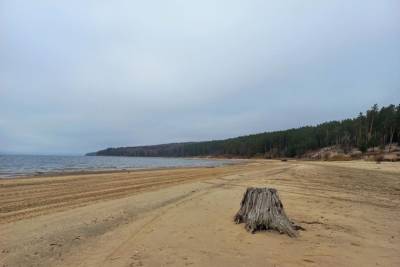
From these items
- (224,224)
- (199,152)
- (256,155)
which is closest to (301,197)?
(224,224)

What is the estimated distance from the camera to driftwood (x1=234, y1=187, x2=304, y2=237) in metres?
6.59

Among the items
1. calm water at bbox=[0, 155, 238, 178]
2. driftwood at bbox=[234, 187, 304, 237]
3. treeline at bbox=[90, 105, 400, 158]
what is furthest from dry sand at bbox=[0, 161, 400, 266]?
treeline at bbox=[90, 105, 400, 158]

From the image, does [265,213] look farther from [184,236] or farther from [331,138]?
[331,138]

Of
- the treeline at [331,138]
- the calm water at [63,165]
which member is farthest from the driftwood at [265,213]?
the treeline at [331,138]

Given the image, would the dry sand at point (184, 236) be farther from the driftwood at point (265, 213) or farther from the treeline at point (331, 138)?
the treeline at point (331, 138)

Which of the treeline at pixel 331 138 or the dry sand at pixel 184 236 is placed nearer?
the dry sand at pixel 184 236

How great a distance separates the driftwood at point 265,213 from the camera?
260 inches

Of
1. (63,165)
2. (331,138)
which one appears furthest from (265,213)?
(331,138)

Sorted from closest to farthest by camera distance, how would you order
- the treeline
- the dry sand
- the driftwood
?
the dry sand, the driftwood, the treeline

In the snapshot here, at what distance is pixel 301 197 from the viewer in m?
11.9

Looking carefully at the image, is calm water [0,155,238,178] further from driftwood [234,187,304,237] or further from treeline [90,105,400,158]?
treeline [90,105,400,158]

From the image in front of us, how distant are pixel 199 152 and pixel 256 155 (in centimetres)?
5912

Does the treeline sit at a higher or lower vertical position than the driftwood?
higher

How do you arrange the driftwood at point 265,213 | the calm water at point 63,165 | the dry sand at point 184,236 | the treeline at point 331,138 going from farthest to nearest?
the treeline at point 331,138 → the calm water at point 63,165 → the driftwood at point 265,213 → the dry sand at point 184,236
